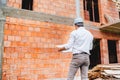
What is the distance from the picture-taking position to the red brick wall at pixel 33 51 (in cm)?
688

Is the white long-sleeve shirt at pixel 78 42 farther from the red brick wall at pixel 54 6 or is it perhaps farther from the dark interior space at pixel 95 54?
the dark interior space at pixel 95 54

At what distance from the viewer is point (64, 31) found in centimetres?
840

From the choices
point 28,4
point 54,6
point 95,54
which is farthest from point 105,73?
point 95,54

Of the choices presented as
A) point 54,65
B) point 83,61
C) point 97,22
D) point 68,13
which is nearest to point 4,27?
point 54,65

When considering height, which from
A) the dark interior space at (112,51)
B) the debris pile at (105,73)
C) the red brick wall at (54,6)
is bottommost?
the debris pile at (105,73)

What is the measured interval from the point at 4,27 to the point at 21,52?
1.01 m

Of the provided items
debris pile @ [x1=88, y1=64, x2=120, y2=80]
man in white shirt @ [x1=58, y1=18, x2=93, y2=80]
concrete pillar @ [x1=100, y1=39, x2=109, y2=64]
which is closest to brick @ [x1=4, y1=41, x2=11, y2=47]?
debris pile @ [x1=88, y1=64, x2=120, y2=80]

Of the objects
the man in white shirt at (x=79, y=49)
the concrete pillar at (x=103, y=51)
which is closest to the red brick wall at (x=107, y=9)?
the concrete pillar at (x=103, y=51)

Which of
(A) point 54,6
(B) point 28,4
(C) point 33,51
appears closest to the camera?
(C) point 33,51

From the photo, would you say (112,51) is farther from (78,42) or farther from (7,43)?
(78,42)

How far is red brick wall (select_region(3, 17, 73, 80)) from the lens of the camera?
688cm

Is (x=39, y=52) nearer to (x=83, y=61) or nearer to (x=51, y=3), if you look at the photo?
(x=51, y=3)

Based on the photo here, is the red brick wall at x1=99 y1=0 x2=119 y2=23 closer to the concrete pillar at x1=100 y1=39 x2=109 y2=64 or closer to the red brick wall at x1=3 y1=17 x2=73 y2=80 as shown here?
the concrete pillar at x1=100 y1=39 x2=109 y2=64

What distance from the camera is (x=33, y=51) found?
741 centimetres
